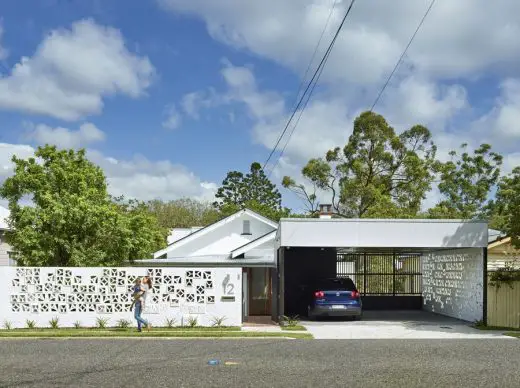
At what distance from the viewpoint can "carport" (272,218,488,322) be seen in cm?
2162

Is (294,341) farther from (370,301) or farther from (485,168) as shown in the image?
(485,168)

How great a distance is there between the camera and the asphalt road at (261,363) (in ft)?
35.2

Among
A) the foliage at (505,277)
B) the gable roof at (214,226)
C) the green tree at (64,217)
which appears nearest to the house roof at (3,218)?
the green tree at (64,217)

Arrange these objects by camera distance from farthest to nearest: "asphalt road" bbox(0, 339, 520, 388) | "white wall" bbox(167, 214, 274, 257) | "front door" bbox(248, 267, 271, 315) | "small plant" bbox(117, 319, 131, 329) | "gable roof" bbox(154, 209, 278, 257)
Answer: "white wall" bbox(167, 214, 274, 257), "gable roof" bbox(154, 209, 278, 257), "front door" bbox(248, 267, 271, 315), "small plant" bbox(117, 319, 131, 329), "asphalt road" bbox(0, 339, 520, 388)

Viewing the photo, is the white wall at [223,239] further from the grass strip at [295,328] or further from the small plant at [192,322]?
the grass strip at [295,328]

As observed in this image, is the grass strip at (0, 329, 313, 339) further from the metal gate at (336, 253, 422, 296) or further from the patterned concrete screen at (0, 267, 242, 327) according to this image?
the metal gate at (336, 253, 422, 296)

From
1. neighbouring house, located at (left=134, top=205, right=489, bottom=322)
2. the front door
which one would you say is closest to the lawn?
neighbouring house, located at (left=134, top=205, right=489, bottom=322)

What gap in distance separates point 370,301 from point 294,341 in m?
12.8

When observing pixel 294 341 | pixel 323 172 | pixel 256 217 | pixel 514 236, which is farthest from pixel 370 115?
pixel 294 341

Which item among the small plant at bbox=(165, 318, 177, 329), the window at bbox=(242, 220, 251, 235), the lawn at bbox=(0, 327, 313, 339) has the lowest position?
the lawn at bbox=(0, 327, 313, 339)

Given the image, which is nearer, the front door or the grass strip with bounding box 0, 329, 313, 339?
the grass strip with bounding box 0, 329, 313, 339

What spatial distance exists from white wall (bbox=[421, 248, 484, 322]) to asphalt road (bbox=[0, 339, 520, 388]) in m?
5.21

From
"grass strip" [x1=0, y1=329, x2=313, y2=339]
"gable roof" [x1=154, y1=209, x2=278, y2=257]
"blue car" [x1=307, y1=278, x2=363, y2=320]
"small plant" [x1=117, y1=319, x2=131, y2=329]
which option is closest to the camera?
"grass strip" [x1=0, y1=329, x2=313, y2=339]

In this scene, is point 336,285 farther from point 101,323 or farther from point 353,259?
point 101,323
